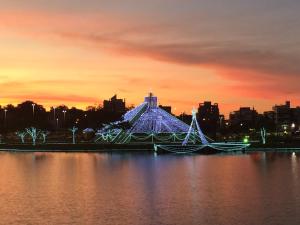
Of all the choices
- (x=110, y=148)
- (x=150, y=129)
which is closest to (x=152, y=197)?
(x=110, y=148)

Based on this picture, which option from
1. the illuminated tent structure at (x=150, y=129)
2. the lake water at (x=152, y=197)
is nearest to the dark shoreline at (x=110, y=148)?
the illuminated tent structure at (x=150, y=129)

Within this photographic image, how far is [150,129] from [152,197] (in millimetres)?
86646

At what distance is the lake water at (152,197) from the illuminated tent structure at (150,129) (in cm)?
6643

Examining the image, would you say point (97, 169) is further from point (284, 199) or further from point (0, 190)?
point (284, 199)

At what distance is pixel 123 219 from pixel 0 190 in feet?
53.1

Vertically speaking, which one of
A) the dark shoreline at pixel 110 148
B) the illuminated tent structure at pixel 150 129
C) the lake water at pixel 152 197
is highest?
the illuminated tent structure at pixel 150 129

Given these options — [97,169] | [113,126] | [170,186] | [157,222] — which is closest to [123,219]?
[157,222]

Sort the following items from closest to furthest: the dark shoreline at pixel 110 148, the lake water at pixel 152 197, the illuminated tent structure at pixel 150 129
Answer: the lake water at pixel 152 197, the dark shoreline at pixel 110 148, the illuminated tent structure at pixel 150 129

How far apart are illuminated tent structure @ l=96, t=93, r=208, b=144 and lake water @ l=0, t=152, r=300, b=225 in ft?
218

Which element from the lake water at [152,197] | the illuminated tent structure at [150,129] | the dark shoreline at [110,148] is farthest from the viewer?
the illuminated tent structure at [150,129]

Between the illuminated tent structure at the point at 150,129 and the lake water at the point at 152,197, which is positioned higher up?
the illuminated tent structure at the point at 150,129

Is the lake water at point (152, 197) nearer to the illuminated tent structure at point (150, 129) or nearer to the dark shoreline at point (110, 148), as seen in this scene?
the dark shoreline at point (110, 148)

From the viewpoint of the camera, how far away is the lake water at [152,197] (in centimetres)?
3075

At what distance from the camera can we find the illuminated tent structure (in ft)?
411
